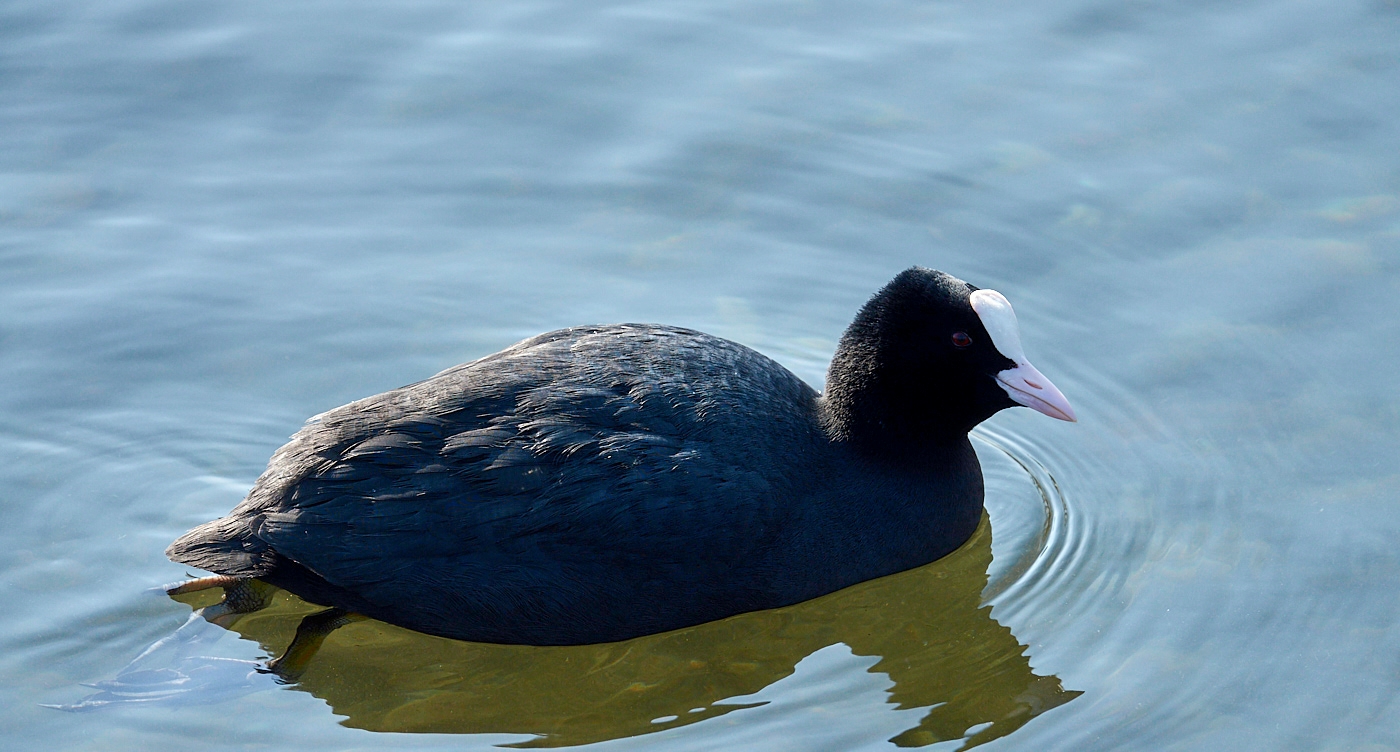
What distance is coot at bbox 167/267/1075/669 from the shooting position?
526 centimetres

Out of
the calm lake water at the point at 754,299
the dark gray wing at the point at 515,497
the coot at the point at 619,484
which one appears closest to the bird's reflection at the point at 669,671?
the calm lake water at the point at 754,299

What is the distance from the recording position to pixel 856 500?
5.70m

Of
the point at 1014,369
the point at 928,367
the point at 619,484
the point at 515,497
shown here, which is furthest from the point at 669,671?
the point at 1014,369

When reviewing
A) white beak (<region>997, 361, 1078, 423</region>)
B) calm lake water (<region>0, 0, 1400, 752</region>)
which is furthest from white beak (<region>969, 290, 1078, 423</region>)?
calm lake water (<region>0, 0, 1400, 752</region>)

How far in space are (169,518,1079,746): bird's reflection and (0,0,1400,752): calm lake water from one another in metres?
0.02

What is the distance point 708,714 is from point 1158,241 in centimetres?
352

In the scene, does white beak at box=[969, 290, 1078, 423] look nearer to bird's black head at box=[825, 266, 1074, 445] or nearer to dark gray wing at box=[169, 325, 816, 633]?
bird's black head at box=[825, 266, 1074, 445]

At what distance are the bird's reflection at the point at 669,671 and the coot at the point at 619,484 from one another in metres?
0.14

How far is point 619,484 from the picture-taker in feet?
17.3

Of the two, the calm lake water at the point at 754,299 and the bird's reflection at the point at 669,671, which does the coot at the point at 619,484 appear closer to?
the bird's reflection at the point at 669,671

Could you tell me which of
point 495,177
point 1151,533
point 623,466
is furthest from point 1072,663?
point 495,177

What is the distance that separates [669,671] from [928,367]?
4.53 feet

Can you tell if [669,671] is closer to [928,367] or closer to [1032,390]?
[928,367]

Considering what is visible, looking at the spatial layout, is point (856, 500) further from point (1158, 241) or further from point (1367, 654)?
point (1158, 241)
